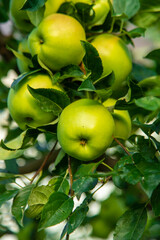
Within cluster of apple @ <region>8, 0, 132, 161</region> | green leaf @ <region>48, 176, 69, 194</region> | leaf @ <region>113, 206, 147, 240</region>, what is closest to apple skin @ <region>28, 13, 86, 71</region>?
cluster of apple @ <region>8, 0, 132, 161</region>

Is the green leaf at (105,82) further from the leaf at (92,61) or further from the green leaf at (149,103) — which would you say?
the green leaf at (149,103)

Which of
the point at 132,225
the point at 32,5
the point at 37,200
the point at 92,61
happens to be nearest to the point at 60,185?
the point at 37,200

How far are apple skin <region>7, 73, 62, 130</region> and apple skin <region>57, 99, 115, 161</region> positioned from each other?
0.08 m

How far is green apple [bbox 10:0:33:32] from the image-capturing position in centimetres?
85

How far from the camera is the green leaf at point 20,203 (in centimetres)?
71

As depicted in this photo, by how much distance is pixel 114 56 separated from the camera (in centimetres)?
80

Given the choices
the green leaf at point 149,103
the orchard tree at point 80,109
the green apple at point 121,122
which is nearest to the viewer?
the green leaf at point 149,103

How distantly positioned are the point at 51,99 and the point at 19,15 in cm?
29

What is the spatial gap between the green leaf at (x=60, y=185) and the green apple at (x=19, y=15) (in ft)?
1.43

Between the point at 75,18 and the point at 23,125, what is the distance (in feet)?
0.99

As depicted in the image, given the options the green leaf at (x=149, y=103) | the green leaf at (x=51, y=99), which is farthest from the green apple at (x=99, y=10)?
the green leaf at (x=149, y=103)

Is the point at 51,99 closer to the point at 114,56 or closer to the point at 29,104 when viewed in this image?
the point at 29,104

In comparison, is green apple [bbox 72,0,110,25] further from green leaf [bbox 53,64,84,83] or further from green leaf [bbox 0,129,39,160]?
green leaf [bbox 0,129,39,160]

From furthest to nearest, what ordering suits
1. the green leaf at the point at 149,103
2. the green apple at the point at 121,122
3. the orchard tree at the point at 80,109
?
1. the green apple at the point at 121,122
2. the orchard tree at the point at 80,109
3. the green leaf at the point at 149,103
